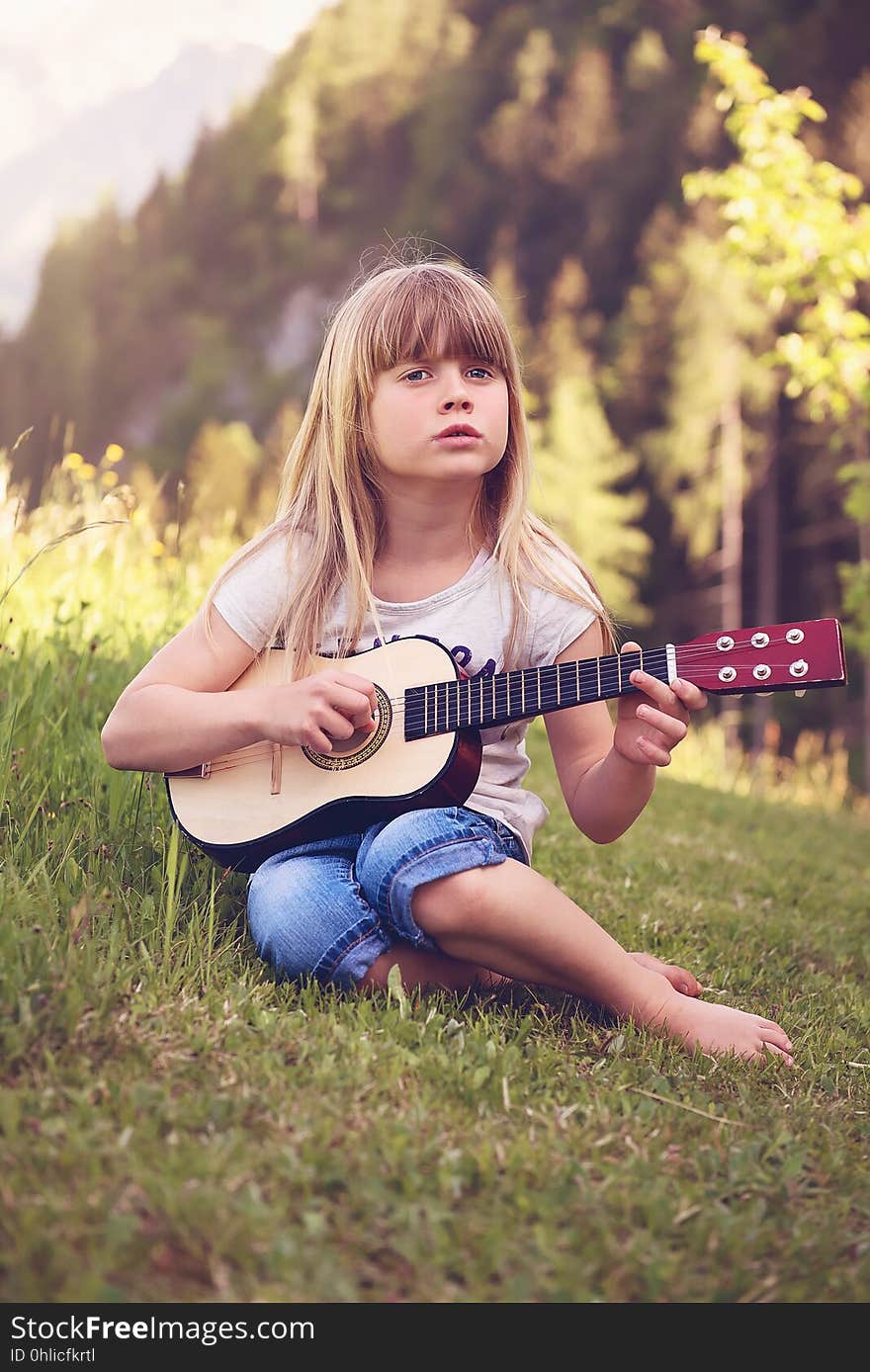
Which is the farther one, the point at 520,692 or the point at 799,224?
the point at 799,224

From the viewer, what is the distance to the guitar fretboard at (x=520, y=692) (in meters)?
2.14

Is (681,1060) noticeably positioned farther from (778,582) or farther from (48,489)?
(778,582)

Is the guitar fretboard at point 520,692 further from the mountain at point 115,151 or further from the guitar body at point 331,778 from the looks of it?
the mountain at point 115,151

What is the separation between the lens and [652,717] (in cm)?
212

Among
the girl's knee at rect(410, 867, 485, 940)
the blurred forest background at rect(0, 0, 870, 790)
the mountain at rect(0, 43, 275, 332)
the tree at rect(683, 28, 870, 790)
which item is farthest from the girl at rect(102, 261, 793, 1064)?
the mountain at rect(0, 43, 275, 332)

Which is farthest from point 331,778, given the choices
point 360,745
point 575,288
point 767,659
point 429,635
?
point 575,288

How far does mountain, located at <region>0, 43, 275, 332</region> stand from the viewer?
5019 cm

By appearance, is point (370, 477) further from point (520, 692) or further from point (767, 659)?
point (767, 659)

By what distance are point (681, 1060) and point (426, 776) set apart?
688 millimetres

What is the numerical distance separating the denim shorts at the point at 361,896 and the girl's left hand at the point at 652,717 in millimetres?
323

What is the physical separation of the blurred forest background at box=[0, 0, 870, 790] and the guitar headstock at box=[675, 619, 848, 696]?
1.77 m

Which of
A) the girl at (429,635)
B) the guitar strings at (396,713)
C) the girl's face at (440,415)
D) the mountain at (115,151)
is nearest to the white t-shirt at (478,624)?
the girl at (429,635)

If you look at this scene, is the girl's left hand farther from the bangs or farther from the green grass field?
the bangs

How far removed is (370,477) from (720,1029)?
1.36 meters
